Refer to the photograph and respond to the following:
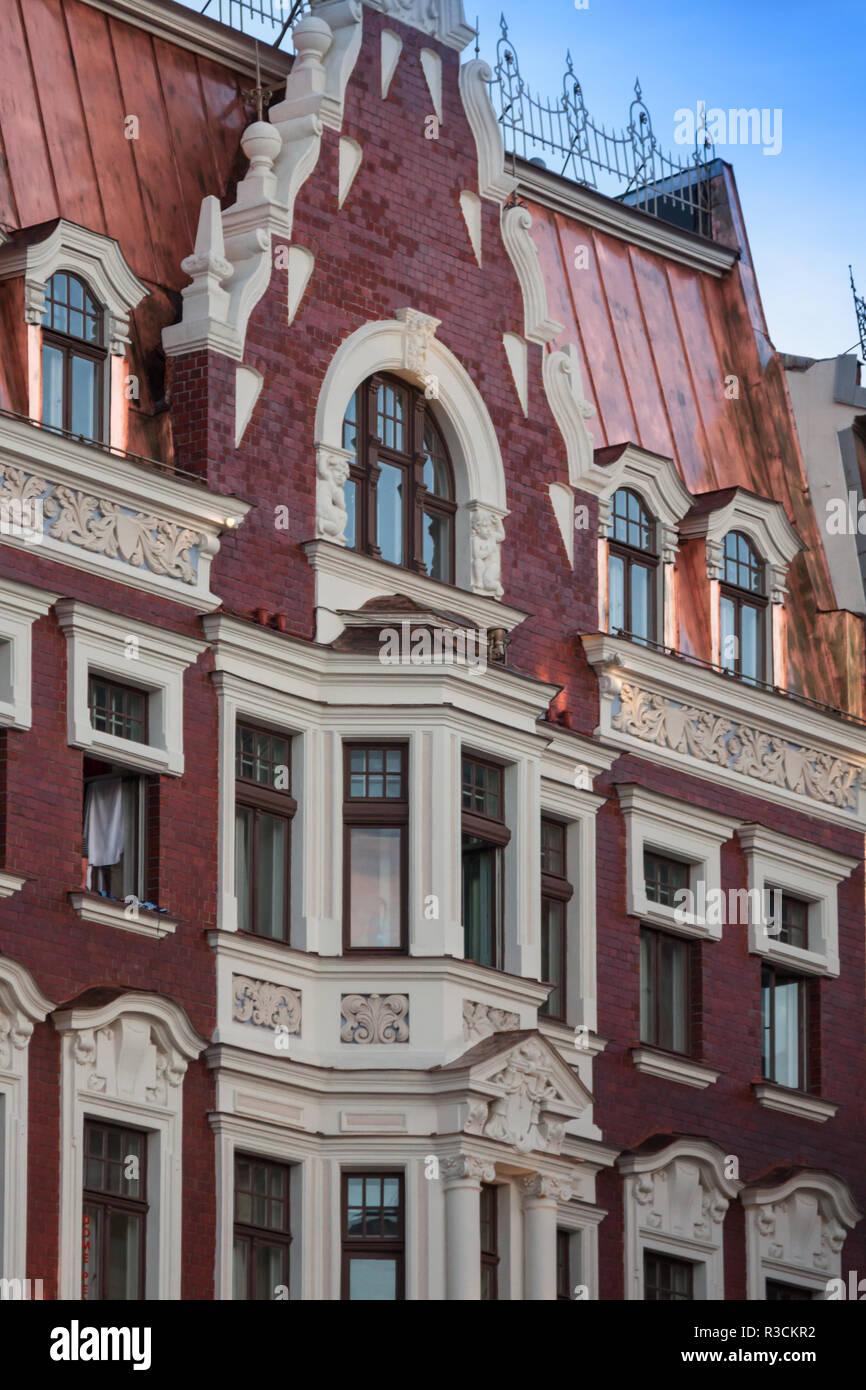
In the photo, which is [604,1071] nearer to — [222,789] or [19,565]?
[222,789]

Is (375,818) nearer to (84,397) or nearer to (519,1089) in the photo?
(519,1089)

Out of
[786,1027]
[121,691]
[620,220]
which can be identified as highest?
[620,220]

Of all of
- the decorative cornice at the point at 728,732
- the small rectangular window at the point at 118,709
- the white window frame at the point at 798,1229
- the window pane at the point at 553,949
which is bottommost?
the white window frame at the point at 798,1229

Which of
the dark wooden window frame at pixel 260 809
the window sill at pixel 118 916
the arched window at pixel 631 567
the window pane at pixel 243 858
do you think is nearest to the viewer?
the window sill at pixel 118 916

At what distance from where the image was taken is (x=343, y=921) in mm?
34375

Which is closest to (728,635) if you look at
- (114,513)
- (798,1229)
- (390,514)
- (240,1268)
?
(390,514)

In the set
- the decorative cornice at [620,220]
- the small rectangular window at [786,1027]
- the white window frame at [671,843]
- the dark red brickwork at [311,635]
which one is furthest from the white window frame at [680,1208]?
A: the decorative cornice at [620,220]

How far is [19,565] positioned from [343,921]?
4.59m

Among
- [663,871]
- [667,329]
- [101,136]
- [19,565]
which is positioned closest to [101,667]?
[19,565]

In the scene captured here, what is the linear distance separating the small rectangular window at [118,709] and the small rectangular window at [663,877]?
6.84 meters

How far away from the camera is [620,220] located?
136 feet

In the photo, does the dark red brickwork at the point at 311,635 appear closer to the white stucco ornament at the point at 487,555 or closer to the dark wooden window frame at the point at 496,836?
the white stucco ornament at the point at 487,555

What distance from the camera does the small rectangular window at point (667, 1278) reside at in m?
36.8

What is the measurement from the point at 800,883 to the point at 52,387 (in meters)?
10.7
